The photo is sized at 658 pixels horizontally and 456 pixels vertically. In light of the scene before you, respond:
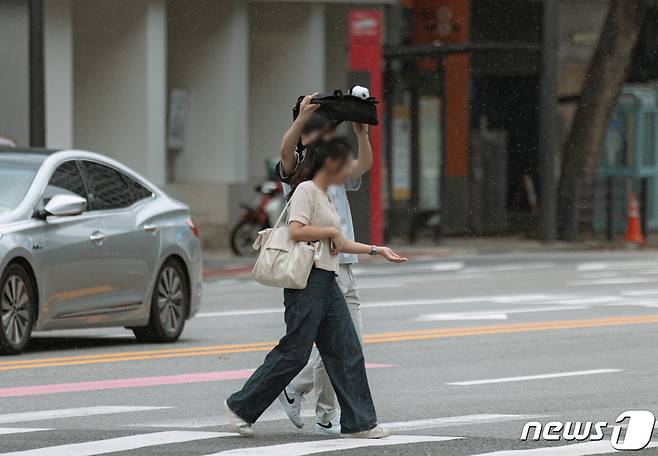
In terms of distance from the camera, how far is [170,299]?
15.1 m

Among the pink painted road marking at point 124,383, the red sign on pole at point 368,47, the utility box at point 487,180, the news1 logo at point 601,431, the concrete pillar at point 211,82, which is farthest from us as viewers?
the utility box at point 487,180

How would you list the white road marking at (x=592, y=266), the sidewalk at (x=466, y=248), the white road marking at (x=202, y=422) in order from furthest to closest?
the sidewalk at (x=466, y=248) → the white road marking at (x=592, y=266) → the white road marking at (x=202, y=422)

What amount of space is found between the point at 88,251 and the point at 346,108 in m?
4.92

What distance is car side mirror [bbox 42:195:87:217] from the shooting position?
44.2 feet

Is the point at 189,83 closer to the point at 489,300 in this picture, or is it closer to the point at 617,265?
the point at 617,265

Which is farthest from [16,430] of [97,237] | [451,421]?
[97,237]

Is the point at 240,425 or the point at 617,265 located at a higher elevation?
the point at 240,425

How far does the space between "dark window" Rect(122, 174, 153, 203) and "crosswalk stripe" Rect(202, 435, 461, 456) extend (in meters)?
6.08

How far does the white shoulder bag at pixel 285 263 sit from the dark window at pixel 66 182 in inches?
192

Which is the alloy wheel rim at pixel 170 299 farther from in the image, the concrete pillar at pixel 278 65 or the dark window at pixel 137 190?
the concrete pillar at pixel 278 65

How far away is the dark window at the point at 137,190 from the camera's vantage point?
49.4 ft

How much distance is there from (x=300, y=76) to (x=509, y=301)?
13.1 metres

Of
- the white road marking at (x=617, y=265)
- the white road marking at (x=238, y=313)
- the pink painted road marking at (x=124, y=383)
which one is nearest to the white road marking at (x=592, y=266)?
the white road marking at (x=617, y=265)

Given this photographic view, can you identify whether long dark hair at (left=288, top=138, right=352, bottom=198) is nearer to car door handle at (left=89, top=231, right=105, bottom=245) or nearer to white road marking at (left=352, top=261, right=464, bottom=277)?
car door handle at (left=89, top=231, right=105, bottom=245)
